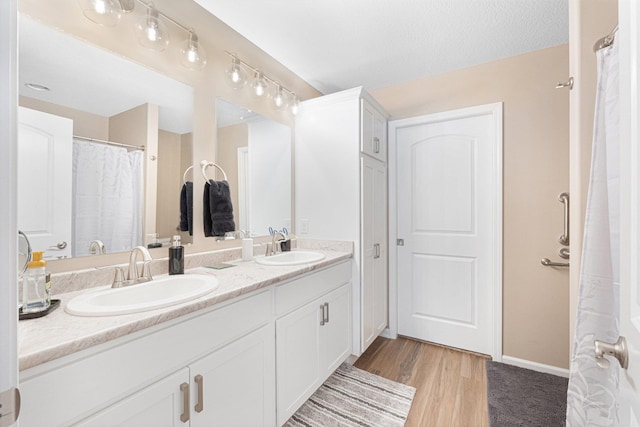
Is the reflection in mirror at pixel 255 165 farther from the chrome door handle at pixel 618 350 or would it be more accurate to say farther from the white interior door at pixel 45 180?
the chrome door handle at pixel 618 350

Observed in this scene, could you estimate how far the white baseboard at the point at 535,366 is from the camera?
6.46 ft

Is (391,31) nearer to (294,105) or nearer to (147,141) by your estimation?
(294,105)

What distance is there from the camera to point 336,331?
73.8 inches

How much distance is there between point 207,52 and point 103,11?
0.58 meters

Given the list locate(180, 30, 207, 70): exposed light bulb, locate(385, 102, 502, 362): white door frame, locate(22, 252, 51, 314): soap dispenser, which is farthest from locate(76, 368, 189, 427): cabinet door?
locate(385, 102, 502, 362): white door frame

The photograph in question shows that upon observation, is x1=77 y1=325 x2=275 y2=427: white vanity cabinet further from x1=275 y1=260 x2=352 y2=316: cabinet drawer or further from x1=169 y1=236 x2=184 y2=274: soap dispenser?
x1=169 y1=236 x2=184 y2=274: soap dispenser

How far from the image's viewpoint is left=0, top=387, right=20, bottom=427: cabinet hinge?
385 mm

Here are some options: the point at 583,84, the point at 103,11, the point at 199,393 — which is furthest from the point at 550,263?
the point at 103,11

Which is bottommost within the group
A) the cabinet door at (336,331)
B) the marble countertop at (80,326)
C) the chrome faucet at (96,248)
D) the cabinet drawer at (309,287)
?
the cabinet door at (336,331)

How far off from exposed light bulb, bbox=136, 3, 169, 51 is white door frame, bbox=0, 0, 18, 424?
1152mm

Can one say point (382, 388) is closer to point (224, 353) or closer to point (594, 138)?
point (224, 353)

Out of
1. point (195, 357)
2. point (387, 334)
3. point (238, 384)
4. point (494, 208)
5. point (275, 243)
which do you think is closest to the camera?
point (195, 357)

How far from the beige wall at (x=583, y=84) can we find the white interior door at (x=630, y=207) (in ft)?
2.06

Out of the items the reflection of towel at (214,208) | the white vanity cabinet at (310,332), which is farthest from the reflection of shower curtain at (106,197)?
the white vanity cabinet at (310,332)
